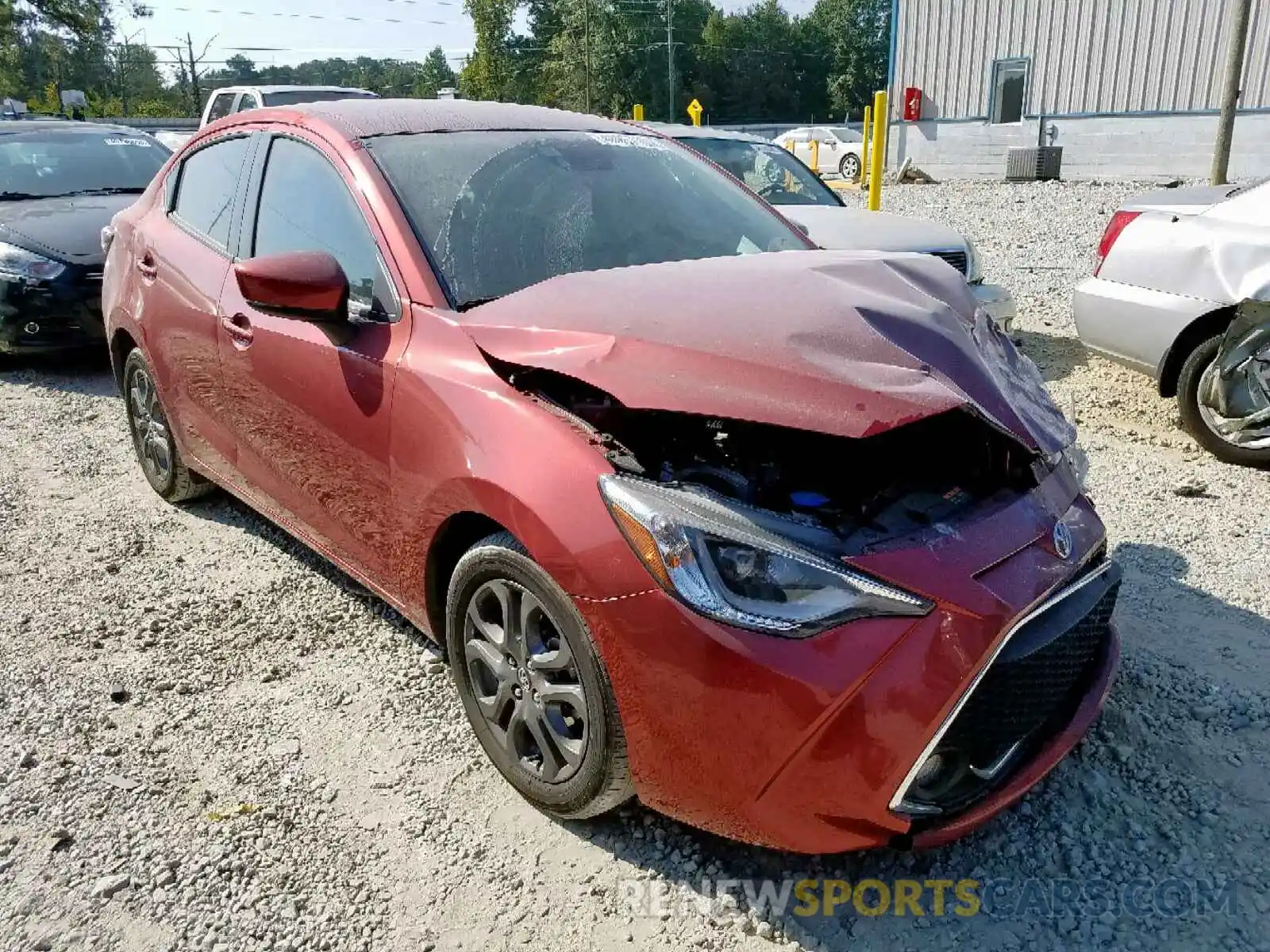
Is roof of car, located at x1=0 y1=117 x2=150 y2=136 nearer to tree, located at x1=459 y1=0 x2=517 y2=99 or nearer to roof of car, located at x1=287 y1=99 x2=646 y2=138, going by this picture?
roof of car, located at x1=287 y1=99 x2=646 y2=138

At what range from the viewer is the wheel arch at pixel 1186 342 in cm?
487

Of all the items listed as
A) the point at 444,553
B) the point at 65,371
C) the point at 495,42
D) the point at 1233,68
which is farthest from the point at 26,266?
the point at 495,42

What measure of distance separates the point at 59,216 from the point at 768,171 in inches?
208

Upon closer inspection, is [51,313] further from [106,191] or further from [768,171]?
[768,171]

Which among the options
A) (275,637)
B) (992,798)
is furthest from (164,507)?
(992,798)

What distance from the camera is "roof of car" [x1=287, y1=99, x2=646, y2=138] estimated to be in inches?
126

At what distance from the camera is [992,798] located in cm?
216

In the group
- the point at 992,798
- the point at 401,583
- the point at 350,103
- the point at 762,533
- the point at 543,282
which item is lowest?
the point at 992,798

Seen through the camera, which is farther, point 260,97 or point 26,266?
point 260,97

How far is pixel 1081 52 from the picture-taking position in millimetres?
19062

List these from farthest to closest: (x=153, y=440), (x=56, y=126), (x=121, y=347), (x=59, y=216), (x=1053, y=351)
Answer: (x=56, y=126)
(x=59, y=216)
(x=1053, y=351)
(x=121, y=347)
(x=153, y=440)

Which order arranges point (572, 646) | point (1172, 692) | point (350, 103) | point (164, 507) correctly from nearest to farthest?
1. point (572, 646)
2. point (1172, 692)
3. point (350, 103)
4. point (164, 507)

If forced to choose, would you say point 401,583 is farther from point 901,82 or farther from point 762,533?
point 901,82

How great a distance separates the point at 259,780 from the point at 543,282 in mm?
1577
